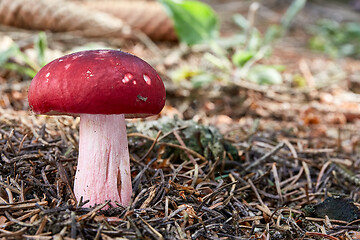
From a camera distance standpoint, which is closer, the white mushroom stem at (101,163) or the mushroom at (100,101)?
the mushroom at (100,101)

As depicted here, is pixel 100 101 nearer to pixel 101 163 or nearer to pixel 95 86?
pixel 95 86

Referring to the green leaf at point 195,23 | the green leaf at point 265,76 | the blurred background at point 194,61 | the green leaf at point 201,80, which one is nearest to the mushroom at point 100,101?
the blurred background at point 194,61

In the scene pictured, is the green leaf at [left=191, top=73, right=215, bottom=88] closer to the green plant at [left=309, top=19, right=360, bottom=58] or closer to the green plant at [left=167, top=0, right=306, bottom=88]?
the green plant at [left=167, top=0, right=306, bottom=88]

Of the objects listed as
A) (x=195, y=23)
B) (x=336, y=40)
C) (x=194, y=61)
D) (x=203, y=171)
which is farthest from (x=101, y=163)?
(x=336, y=40)

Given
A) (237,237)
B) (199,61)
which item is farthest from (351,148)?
(199,61)

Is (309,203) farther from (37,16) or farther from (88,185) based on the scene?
(37,16)

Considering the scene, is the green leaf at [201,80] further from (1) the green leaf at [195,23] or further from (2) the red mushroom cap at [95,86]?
(2) the red mushroom cap at [95,86]

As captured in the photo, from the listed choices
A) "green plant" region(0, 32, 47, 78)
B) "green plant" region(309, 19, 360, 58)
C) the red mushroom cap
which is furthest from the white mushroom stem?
"green plant" region(309, 19, 360, 58)

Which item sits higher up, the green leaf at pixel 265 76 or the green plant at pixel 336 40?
the green plant at pixel 336 40
